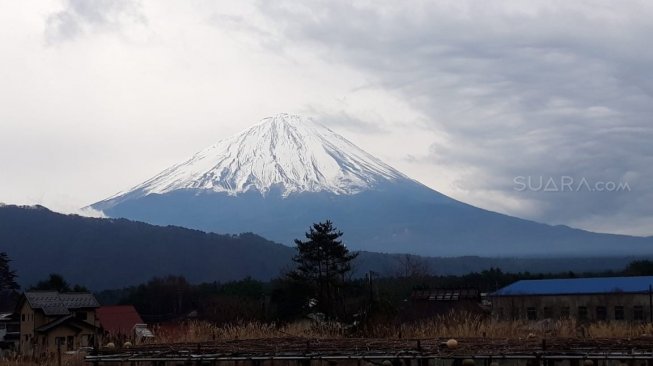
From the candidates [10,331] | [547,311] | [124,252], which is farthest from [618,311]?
[124,252]

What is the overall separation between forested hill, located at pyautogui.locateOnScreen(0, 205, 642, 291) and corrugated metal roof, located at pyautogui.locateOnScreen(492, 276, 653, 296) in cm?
7831

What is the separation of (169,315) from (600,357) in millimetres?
48127

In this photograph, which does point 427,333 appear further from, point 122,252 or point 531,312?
point 122,252

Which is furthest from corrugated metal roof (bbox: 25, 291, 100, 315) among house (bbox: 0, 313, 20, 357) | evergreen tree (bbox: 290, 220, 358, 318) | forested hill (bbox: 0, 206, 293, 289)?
forested hill (bbox: 0, 206, 293, 289)

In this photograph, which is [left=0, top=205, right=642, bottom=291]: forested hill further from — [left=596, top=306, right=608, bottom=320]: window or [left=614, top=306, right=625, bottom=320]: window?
[left=614, top=306, right=625, bottom=320]: window

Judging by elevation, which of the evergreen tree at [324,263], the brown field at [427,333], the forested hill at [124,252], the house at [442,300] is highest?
the forested hill at [124,252]

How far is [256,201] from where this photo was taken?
649ft

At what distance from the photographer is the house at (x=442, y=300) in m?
41.0

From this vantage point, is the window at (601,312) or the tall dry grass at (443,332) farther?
the window at (601,312)

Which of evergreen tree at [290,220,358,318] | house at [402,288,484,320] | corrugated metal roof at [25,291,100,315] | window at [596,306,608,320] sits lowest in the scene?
window at [596,306,608,320]

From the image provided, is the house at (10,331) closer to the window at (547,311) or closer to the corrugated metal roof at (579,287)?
the corrugated metal roof at (579,287)

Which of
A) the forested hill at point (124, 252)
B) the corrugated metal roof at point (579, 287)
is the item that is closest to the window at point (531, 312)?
the corrugated metal roof at point (579, 287)

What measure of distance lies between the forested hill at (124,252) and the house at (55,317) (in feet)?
284

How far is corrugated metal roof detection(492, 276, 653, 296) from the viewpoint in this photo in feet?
131
